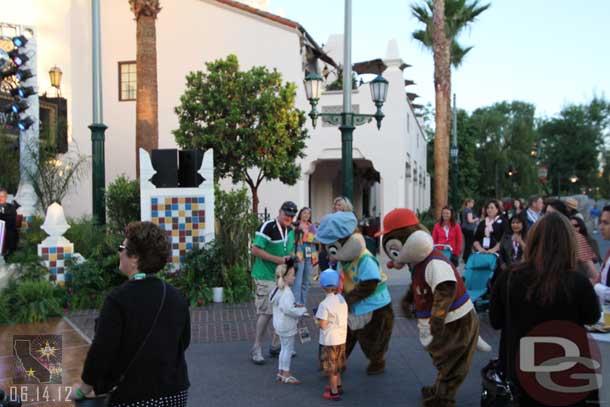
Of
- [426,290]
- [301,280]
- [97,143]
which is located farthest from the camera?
[97,143]

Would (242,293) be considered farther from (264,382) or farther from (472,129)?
(472,129)

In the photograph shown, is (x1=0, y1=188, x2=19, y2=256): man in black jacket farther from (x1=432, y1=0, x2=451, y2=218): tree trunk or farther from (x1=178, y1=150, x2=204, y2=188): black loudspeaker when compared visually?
(x1=432, y1=0, x2=451, y2=218): tree trunk

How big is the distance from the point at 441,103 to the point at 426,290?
15547mm

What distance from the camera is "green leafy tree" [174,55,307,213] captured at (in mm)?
13203

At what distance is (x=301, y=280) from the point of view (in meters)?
7.87

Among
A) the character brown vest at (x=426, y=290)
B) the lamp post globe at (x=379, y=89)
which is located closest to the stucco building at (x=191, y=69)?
the lamp post globe at (x=379, y=89)

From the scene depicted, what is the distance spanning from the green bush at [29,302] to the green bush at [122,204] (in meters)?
2.16

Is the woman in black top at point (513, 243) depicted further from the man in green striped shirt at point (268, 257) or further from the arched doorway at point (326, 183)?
the arched doorway at point (326, 183)

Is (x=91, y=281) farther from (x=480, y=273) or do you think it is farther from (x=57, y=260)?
(x=480, y=273)

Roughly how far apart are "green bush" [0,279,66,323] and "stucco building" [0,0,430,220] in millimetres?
10303

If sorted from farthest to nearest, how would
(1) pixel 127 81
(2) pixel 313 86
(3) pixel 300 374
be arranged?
(1) pixel 127 81 < (2) pixel 313 86 < (3) pixel 300 374

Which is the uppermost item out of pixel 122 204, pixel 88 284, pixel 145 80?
pixel 145 80

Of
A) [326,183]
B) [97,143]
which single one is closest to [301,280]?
[97,143]

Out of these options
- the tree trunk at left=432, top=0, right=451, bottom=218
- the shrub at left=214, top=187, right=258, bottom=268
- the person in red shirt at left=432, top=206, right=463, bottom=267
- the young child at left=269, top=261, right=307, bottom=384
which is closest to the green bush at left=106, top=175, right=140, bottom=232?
the shrub at left=214, top=187, right=258, bottom=268
